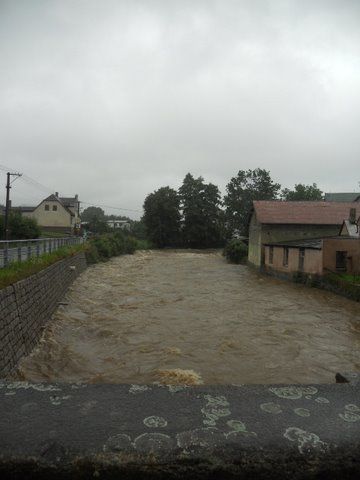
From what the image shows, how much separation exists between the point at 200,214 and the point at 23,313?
184 ft

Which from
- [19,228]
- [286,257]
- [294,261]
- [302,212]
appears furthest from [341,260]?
[19,228]

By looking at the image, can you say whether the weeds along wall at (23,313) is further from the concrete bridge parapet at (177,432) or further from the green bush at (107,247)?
the green bush at (107,247)

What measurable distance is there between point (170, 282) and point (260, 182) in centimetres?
5815

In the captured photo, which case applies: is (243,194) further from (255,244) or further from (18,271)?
(18,271)

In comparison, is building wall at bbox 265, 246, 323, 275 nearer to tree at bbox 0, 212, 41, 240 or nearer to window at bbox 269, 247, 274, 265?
window at bbox 269, 247, 274, 265

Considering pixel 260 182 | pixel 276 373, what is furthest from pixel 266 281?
pixel 260 182

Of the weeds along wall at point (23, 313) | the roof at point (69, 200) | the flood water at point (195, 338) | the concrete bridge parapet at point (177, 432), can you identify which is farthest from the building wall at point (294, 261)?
the roof at point (69, 200)

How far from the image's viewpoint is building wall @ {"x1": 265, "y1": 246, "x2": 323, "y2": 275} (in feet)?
77.3

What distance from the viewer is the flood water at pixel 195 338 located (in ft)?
28.5

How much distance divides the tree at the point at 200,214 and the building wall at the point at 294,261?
3312 cm

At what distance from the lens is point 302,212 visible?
32781 mm

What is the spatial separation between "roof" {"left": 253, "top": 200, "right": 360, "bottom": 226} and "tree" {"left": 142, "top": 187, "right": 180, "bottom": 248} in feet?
104

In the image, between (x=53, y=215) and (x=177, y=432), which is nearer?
(x=177, y=432)

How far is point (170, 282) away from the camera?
24172 mm
